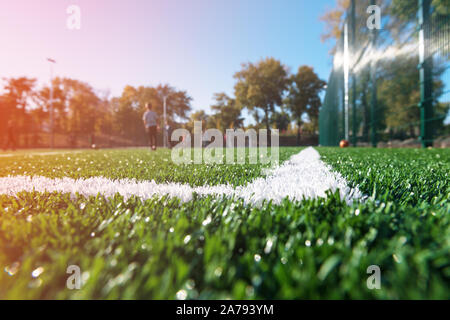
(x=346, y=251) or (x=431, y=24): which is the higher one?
(x=431, y=24)

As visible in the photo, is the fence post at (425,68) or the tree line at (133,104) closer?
the fence post at (425,68)

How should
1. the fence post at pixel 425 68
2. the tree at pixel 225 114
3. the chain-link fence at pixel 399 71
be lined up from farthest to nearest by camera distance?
the tree at pixel 225 114
the fence post at pixel 425 68
the chain-link fence at pixel 399 71

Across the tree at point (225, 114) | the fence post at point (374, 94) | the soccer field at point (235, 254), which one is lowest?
the soccer field at point (235, 254)

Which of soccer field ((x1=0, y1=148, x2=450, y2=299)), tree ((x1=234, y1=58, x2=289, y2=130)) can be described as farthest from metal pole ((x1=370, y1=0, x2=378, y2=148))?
tree ((x1=234, y1=58, x2=289, y2=130))

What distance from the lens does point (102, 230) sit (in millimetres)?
886

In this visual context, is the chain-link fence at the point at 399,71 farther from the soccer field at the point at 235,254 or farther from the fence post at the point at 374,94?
the soccer field at the point at 235,254

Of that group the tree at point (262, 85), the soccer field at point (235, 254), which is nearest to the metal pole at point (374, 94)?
the soccer field at point (235, 254)

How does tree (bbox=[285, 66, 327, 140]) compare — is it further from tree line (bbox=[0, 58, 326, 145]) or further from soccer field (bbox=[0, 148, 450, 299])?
soccer field (bbox=[0, 148, 450, 299])

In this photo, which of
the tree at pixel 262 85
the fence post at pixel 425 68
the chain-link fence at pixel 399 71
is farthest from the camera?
the tree at pixel 262 85

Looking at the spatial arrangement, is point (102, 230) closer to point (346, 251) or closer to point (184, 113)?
point (346, 251)

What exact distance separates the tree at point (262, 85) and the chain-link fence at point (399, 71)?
2493cm

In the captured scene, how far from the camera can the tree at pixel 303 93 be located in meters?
38.0
